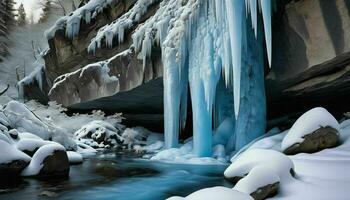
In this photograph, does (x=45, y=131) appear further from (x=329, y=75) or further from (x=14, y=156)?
(x=329, y=75)

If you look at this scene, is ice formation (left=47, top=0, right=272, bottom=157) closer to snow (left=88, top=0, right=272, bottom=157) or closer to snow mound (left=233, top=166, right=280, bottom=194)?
snow (left=88, top=0, right=272, bottom=157)

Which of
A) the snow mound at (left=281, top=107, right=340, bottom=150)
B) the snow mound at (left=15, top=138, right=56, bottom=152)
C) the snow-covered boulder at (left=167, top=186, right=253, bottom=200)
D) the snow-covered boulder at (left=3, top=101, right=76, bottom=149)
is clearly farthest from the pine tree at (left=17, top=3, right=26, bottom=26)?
the snow-covered boulder at (left=167, top=186, right=253, bottom=200)

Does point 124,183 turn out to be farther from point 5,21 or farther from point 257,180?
point 5,21

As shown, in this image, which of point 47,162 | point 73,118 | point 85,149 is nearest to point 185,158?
point 47,162

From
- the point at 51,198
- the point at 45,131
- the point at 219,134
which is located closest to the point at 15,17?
the point at 45,131

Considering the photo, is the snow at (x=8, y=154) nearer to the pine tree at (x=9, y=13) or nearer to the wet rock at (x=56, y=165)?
the wet rock at (x=56, y=165)

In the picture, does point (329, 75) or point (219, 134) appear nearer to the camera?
point (329, 75)

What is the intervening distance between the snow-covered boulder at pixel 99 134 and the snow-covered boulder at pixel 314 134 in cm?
1217

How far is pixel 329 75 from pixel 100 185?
21.5 ft

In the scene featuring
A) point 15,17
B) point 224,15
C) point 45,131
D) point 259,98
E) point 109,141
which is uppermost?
point 15,17

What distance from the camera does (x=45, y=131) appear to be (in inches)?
471

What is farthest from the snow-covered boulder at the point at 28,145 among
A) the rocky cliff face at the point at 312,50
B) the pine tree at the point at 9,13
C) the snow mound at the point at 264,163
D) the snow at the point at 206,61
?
the pine tree at the point at 9,13

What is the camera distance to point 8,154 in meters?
7.51

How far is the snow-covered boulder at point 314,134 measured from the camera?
6.66m
